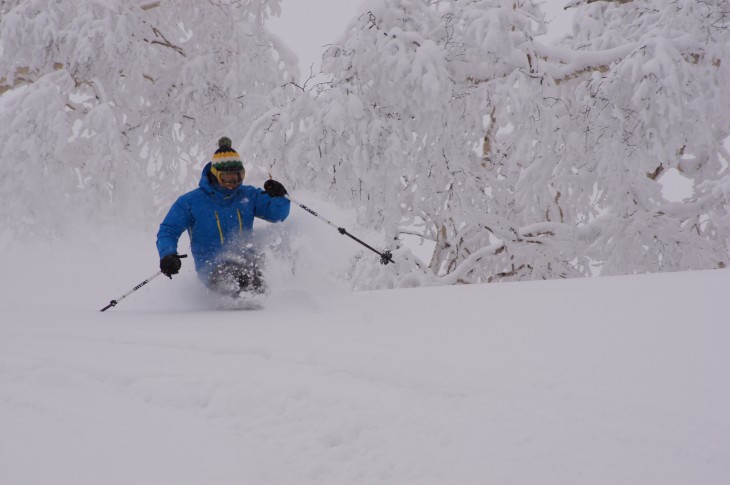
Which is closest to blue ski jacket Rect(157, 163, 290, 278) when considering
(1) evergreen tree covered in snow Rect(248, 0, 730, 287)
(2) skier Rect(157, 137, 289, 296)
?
(2) skier Rect(157, 137, 289, 296)

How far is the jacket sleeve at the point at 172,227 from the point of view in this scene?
5.16 metres

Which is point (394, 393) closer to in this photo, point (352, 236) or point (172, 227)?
point (352, 236)

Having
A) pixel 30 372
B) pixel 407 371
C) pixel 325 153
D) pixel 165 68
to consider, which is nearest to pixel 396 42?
pixel 325 153

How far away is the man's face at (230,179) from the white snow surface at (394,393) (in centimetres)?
142

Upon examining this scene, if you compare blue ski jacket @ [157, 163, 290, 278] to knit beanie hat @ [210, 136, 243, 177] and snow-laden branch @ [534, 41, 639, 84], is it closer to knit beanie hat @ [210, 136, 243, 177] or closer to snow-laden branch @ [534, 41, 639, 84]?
knit beanie hat @ [210, 136, 243, 177]

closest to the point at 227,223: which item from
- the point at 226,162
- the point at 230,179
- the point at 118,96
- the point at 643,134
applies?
the point at 230,179

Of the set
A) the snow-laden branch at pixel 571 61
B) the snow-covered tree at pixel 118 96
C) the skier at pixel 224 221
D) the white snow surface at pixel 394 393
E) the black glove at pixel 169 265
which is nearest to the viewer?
the white snow surface at pixel 394 393

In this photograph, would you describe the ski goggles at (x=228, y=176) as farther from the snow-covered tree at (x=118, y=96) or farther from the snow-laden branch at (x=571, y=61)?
the snow-laden branch at (x=571, y=61)

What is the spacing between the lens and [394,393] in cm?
273

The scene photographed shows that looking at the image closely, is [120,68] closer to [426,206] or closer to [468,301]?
[426,206]

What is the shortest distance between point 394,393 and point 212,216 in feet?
10.6

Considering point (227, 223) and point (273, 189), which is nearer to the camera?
point (273, 189)

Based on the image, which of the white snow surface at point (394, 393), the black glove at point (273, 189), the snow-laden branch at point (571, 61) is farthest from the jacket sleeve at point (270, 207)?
the snow-laden branch at point (571, 61)

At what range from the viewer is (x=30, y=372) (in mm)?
3219
